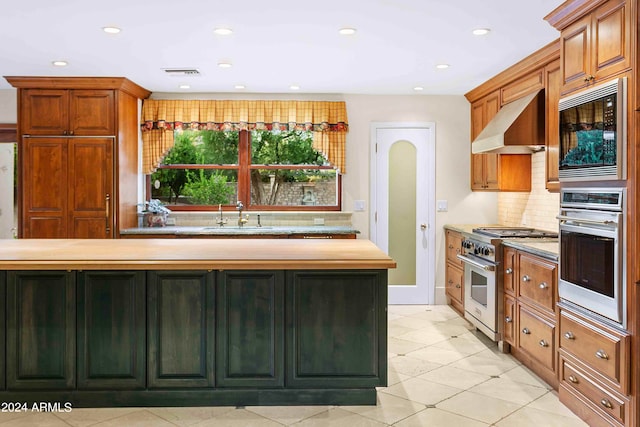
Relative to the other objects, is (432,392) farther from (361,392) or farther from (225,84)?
(225,84)

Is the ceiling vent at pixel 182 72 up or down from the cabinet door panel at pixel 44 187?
up

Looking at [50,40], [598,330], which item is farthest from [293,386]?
[50,40]

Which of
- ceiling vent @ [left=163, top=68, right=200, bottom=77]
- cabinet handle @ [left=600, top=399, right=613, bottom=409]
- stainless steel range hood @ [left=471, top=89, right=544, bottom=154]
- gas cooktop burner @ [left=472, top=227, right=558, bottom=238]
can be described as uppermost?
ceiling vent @ [left=163, top=68, right=200, bottom=77]

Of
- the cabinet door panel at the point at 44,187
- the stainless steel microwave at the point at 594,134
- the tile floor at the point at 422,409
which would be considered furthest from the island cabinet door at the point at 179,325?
the cabinet door panel at the point at 44,187

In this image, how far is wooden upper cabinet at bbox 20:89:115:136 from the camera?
569cm

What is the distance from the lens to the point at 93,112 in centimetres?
569

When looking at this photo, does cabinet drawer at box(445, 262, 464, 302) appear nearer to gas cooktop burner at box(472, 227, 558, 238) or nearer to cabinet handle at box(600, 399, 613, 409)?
gas cooktop burner at box(472, 227, 558, 238)

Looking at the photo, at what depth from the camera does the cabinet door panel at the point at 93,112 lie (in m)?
5.69

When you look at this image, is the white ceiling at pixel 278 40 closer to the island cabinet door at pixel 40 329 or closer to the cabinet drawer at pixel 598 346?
the island cabinet door at pixel 40 329

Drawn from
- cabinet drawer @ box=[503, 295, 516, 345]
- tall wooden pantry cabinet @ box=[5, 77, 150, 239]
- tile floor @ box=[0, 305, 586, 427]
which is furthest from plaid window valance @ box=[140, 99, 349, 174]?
tile floor @ box=[0, 305, 586, 427]

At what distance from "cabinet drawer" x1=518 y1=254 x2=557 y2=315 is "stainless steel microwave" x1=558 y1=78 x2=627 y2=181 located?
0.72 m

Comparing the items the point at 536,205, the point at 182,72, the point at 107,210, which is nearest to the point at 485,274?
the point at 536,205

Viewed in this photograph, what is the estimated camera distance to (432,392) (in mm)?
3635

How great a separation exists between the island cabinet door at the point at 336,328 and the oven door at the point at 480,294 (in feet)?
5.54
